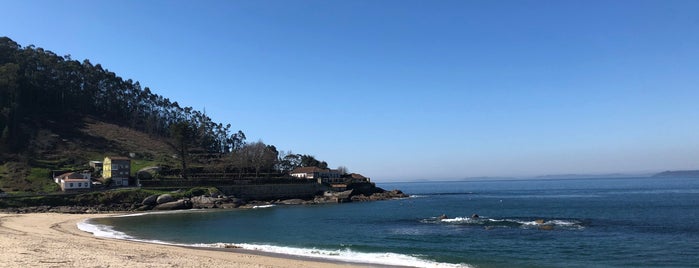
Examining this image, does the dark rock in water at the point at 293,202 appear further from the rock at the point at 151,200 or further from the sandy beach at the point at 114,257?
the sandy beach at the point at 114,257

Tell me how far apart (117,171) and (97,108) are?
2697 inches

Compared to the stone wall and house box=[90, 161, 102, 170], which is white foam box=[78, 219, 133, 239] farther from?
house box=[90, 161, 102, 170]

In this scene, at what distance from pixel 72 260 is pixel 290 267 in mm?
10330

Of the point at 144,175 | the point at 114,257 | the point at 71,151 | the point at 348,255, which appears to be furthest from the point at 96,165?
the point at 348,255

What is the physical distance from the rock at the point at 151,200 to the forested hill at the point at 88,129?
54.4 ft

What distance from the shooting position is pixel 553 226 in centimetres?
4488

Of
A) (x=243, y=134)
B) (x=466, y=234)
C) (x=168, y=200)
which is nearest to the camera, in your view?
(x=466, y=234)

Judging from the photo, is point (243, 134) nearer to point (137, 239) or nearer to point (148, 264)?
point (137, 239)

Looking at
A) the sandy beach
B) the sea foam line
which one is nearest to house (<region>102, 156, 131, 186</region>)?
the sea foam line

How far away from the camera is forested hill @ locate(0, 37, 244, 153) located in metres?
106

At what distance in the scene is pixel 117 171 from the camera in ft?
292

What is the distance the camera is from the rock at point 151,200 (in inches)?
2852

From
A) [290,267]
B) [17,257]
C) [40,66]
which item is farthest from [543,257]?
[40,66]

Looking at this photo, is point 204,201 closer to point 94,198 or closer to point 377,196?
point 94,198
